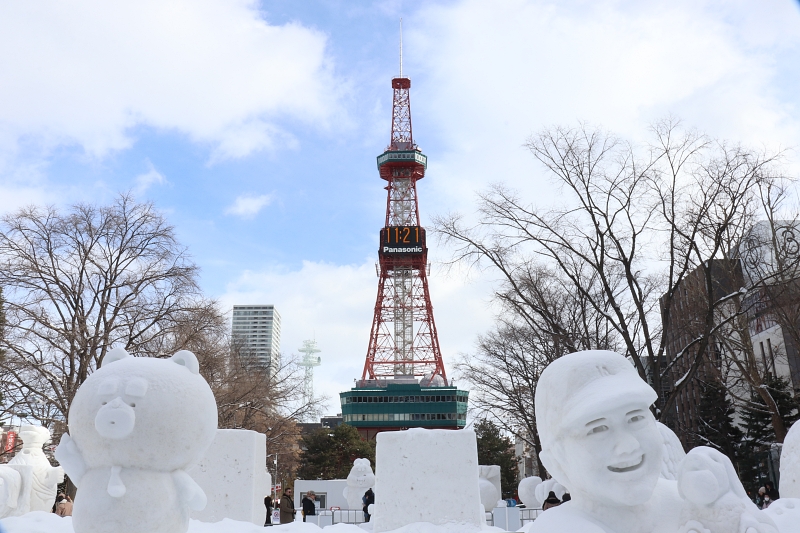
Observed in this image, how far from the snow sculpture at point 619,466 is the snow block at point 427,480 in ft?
20.0

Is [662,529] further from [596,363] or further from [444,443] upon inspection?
[444,443]

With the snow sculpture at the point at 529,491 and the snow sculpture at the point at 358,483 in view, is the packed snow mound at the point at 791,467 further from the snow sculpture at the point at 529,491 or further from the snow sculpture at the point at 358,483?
the snow sculpture at the point at 358,483

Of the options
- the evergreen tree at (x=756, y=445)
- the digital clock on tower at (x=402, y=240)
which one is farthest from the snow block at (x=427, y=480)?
the digital clock on tower at (x=402, y=240)

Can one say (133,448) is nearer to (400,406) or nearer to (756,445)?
(756,445)

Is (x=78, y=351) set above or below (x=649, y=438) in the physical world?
above

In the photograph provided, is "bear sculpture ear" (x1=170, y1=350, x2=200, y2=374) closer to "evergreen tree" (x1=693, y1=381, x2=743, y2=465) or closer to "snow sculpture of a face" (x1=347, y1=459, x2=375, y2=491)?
"snow sculpture of a face" (x1=347, y1=459, x2=375, y2=491)

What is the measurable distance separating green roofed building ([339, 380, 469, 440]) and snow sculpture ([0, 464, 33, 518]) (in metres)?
52.2

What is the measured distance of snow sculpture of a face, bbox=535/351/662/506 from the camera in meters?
2.58

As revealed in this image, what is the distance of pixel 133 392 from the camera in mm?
3602

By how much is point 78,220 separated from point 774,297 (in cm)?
1576

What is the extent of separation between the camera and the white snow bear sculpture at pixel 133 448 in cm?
356

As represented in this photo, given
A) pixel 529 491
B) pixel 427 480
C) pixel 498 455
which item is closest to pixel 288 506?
pixel 427 480

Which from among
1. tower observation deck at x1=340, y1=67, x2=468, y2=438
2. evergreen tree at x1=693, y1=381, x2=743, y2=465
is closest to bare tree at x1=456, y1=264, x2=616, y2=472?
evergreen tree at x1=693, y1=381, x2=743, y2=465

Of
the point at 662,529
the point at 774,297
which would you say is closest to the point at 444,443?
the point at 662,529
